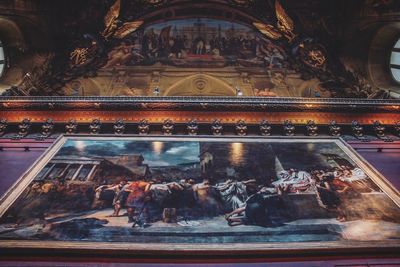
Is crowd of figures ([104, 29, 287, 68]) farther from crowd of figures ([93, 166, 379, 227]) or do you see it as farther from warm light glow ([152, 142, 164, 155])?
crowd of figures ([93, 166, 379, 227])

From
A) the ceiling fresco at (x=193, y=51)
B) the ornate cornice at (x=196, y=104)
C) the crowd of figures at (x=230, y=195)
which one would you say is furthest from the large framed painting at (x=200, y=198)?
the ceiling fresco at (x=193, y=51)

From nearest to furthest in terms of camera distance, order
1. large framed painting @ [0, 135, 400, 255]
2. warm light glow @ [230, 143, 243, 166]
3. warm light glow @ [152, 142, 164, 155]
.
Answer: large framed painting @ [0, 135, 400, 255] < warm light glow @ [230, 143, 243, 166] < warm light glow @ [152, 142, 164, 155]

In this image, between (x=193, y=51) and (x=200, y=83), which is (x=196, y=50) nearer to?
(x=193, y=51)

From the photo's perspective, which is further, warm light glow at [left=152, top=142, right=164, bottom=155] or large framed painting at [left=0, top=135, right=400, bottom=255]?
warm light glow at [left=152, top=142, right=164, bottom=155]

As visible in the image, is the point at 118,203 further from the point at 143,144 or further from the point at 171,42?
the point at 171,42

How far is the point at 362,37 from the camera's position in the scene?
34.9 ft

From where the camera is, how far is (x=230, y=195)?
6453mm

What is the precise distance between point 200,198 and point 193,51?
568 centimetres

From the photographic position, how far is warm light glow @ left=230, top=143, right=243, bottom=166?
24.1ft

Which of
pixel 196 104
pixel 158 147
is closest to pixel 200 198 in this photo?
pixel 158 147

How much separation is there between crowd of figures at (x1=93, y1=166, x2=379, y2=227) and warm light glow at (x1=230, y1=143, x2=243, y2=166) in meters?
0.62

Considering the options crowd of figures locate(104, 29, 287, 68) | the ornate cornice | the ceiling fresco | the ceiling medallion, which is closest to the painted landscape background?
the ornate cornice

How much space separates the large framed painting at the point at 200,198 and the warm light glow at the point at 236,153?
0.06ft

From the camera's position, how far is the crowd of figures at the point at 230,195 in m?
6.03
